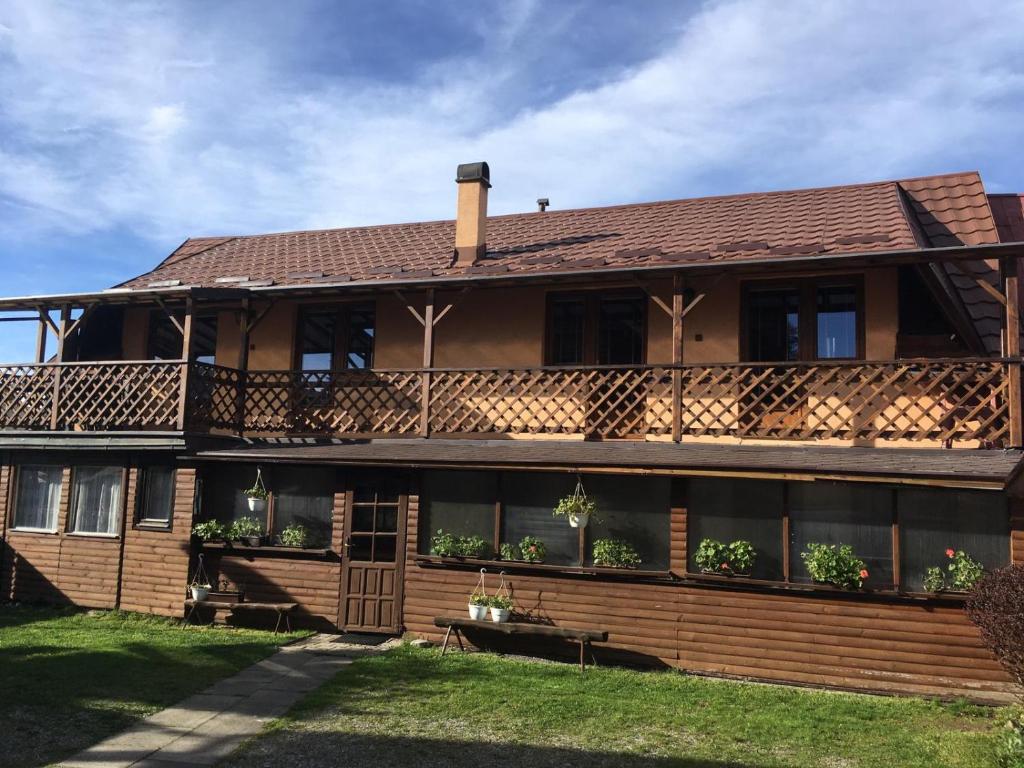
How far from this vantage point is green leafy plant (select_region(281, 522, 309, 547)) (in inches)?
476

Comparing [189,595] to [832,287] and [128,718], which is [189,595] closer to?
[128,718]

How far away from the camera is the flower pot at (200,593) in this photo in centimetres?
1211

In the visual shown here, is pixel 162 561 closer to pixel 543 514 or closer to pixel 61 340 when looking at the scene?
pixel 61 340

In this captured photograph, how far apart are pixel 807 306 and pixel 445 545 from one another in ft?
19.9

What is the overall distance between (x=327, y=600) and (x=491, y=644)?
2519 mm

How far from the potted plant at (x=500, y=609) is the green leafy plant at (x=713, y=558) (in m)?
2.43

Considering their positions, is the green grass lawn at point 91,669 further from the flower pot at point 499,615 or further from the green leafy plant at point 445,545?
the flower pot at point 499,615

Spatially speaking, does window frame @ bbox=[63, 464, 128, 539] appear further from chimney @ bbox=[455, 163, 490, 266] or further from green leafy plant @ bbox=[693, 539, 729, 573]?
green leafy plant @ bbox=[693, 539, 729, 573]

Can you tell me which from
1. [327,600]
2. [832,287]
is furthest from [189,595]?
[832,287]

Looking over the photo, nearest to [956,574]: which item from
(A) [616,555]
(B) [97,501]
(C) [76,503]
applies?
(A) [616,555]

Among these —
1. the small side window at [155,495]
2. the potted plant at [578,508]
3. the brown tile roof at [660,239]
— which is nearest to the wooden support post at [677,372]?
the brown tile roof at [660,239]

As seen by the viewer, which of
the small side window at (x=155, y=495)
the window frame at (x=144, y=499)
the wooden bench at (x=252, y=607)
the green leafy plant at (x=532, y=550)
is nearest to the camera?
the green leafy plant at (x=532, y=550)

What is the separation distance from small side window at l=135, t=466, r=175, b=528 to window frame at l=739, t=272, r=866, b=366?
870 centimetres

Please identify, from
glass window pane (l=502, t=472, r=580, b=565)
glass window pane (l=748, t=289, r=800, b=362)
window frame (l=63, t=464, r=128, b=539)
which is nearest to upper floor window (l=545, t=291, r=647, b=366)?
glass window pane (l=748, t=289, r=800, b=362)
